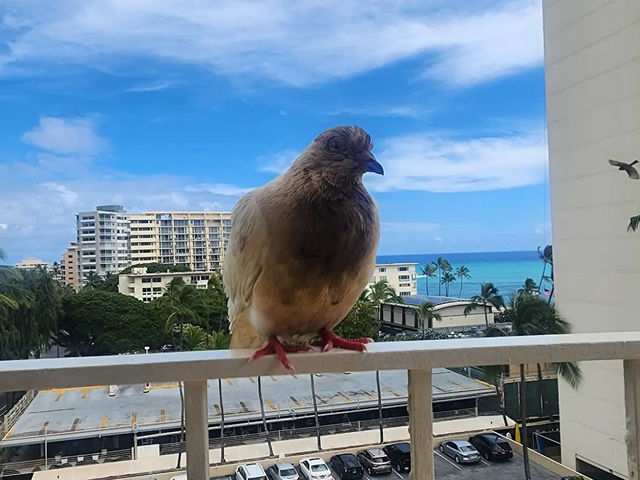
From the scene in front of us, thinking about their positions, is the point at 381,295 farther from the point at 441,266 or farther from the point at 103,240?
the point at 103,240

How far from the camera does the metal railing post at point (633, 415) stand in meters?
0.72

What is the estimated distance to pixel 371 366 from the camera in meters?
0.67

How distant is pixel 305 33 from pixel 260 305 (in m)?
3.40

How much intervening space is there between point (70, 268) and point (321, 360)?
2871mm

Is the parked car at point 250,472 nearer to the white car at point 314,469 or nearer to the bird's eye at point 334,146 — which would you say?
the white car at point 314,469

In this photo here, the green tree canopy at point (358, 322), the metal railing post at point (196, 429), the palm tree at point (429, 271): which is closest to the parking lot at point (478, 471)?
the metal railing post at point (196, 429)

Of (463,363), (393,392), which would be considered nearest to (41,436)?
(393,392)

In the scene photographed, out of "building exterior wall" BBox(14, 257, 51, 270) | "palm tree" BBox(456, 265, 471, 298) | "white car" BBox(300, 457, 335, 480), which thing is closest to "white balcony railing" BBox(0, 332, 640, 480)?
"white car" BBox(300, 457, 335, 480)

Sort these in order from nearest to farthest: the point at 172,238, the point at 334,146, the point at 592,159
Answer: the point at 334,146, the point at 172,238, the point at 592,159

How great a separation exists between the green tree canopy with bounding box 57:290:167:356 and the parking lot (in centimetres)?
155

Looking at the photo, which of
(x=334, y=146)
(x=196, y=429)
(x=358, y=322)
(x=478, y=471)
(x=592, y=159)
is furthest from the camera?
(x=592, y=159)

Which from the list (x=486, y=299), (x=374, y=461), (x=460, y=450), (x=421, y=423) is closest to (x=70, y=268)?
(x=374, y=461)

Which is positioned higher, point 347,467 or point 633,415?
point 633,415

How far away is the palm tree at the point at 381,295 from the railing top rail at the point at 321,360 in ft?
5.07
